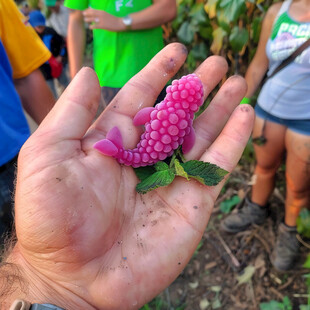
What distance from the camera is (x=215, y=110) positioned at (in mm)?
1302

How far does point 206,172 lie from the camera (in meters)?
1.05

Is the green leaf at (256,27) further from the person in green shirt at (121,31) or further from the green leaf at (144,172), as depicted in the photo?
the green leaf at (144,172)

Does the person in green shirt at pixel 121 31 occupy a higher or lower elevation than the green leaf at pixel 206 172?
higher

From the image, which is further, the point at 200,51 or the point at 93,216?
the point at 200,51

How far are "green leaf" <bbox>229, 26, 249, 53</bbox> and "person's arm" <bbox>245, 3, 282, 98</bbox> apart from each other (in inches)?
16.1

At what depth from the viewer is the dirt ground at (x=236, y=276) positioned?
1.73 meters

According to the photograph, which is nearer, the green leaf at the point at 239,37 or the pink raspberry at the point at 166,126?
the pink raspberry at the point at 166,126

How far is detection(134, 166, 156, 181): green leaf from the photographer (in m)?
1.12

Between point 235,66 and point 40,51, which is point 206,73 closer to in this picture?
point 40,51

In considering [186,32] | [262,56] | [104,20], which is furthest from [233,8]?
[104,20]

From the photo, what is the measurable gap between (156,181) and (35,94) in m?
0.86

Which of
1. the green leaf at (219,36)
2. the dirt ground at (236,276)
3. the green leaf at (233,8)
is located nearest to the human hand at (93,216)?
the dirt ground at (236,276)

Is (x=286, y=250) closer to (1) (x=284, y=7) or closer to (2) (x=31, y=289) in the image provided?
(1) (x=284, y=7)

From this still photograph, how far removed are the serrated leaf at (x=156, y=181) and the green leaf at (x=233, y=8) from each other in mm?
1284
